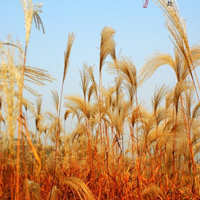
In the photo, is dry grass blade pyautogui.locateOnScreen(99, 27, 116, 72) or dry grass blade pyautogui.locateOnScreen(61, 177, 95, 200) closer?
dry grass blade pyautogui.locateOnScreen(61, 177, 95, 200)

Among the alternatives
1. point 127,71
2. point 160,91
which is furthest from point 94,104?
point 127,71

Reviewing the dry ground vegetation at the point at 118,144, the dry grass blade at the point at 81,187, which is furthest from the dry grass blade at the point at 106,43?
the dry grass blade at the point at 81,187

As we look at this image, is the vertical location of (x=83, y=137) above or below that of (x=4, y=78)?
above

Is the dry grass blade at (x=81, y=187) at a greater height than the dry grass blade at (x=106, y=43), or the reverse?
the dry grass blade at (x=106, y=43)

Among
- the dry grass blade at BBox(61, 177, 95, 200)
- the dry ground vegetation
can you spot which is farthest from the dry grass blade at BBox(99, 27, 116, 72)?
the dry grass blade at BBox(61, 177, 95, 200)

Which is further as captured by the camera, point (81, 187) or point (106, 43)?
point (106, 43)

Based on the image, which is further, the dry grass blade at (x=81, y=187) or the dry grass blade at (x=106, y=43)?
the dry grass blade at (x=106, y=43)

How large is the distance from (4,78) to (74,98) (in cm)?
242

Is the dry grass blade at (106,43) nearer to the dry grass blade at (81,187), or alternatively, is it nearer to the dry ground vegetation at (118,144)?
the dry ground vegetation at (118,144)

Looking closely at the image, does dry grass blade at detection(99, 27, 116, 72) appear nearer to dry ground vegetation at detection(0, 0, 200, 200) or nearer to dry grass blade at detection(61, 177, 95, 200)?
dry ground vegetation at detection(0, 0, 200, 200)

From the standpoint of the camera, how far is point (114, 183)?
2342 millimetres

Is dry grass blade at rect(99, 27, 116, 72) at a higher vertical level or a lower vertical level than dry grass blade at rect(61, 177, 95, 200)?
higher

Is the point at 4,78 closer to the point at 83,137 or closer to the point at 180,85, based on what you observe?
the point at 180,85

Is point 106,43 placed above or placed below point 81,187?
above
